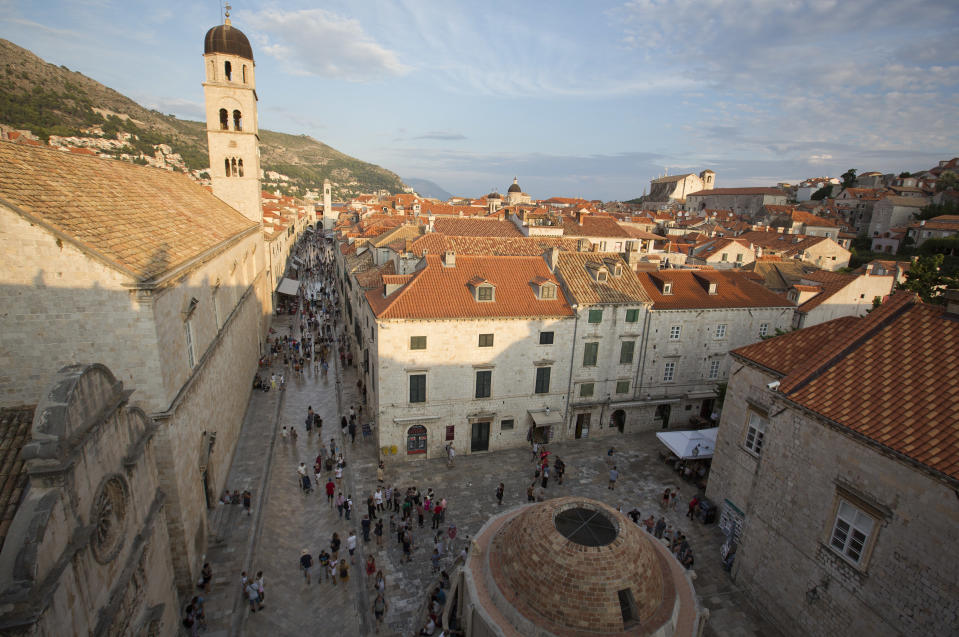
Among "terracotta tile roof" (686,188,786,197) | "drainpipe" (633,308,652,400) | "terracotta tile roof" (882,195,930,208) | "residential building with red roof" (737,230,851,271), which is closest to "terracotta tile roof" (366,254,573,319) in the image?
"drainpipe" (633,308,652,400)

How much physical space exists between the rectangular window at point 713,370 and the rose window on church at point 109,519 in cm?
2799

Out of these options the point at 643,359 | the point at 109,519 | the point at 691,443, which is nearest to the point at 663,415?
the point at 643,359

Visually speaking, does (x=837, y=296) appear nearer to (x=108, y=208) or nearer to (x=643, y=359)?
(x=643, y=359)

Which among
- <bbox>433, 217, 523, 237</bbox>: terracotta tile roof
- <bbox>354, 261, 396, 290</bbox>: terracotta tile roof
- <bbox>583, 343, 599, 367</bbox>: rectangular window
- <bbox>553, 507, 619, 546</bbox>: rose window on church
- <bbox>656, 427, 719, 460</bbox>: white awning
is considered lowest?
<bbox>656, 427, 719, 460</bbox>: white awning

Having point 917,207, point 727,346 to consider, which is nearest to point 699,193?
point 917,207

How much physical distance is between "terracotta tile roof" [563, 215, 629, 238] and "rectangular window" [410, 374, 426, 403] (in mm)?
30691

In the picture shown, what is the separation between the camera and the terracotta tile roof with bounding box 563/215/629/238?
4947 centimetres

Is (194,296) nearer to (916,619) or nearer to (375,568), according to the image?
(375,568)

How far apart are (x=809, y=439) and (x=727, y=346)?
1571cm

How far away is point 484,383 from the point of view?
23250 millimetres

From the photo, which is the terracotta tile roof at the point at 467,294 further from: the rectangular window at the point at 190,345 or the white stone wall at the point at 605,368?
the rectangular window at the point at 190,345

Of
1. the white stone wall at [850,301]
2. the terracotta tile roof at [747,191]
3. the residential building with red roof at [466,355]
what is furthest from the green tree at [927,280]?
the terracotta tile roof at [747,191]

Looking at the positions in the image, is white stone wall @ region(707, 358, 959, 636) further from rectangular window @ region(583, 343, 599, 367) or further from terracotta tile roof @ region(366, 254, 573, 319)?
terracotta tile roof @ region(366, 254, 573, 319)

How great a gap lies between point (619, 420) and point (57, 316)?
2523 cm
